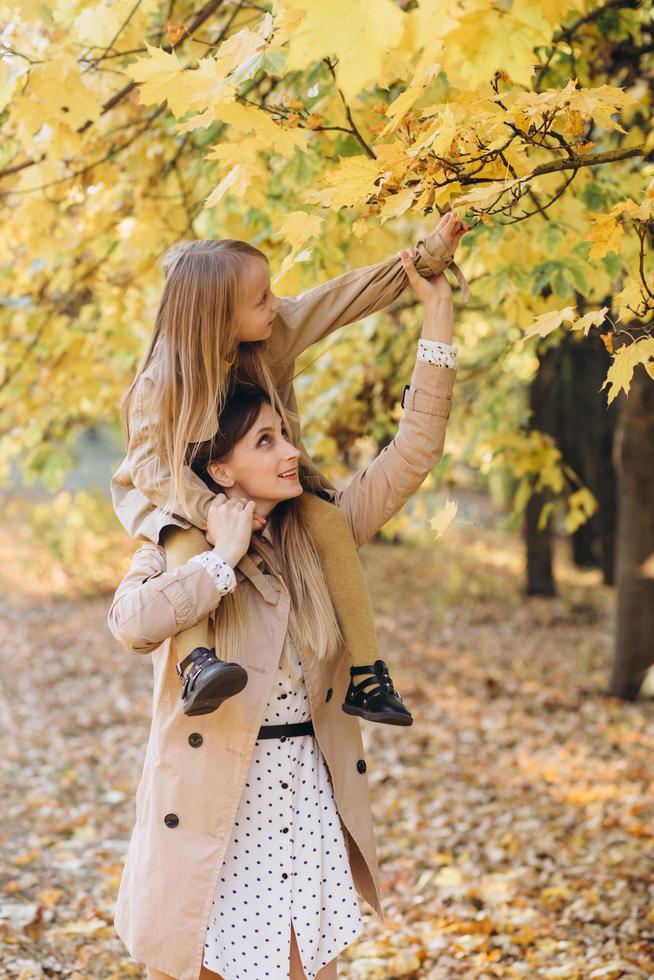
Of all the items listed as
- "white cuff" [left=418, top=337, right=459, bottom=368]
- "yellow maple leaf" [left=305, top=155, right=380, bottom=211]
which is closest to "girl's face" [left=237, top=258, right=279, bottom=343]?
"yellow maple leaf" [left=305, top=155, right=380, bottom=211]

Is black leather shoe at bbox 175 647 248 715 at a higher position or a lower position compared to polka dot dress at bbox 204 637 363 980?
higher

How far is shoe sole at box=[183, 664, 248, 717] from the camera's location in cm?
189

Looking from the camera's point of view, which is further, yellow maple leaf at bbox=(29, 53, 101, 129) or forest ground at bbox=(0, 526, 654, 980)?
forest ground at bbox=(0, 526, 654, 980)

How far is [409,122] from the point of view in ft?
7.02

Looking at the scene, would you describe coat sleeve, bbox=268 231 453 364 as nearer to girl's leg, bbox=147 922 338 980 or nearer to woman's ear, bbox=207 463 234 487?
woman's ear, bbox=207 463 234 487

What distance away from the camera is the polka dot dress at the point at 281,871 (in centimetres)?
221

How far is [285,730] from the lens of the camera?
7.47 ft

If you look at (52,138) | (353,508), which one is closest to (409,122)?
(353,508)

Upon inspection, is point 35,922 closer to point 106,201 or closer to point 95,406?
point 95,406

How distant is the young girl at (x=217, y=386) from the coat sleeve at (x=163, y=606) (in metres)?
0.07

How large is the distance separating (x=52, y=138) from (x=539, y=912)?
3.38m

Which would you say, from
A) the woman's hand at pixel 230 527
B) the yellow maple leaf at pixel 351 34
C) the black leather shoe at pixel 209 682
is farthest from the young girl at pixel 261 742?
the yellow maple leaf at pixel 351 34

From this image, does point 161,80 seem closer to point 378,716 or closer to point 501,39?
point 501,39

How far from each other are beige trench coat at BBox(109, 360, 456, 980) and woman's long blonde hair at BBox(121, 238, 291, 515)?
0.81ft
